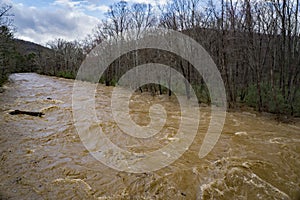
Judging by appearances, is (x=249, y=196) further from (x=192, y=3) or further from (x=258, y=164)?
(x=192, y=3)

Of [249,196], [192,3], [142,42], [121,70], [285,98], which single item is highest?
[192,3]

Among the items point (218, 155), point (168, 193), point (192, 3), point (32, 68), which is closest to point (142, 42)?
point (192, 3)

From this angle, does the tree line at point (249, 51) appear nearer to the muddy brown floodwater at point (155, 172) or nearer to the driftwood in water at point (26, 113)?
the muddy brown floodwater at point (155, 172)

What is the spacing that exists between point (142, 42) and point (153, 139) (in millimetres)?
15002

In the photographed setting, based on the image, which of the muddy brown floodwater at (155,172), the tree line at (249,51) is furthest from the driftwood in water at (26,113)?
the tree line at (249,51)

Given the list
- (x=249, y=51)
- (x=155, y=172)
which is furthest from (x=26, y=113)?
(x=249, y=51)

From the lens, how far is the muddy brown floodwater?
3898mm

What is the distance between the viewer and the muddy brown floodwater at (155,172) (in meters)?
3.90

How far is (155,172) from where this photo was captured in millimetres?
4617

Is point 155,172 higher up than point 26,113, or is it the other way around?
point 26,113

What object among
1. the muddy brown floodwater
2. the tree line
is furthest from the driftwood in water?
the tree line

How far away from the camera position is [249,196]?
384 cm

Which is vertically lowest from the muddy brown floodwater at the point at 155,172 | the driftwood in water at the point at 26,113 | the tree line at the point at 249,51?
the muddy brown floodwater at the point at 155,172

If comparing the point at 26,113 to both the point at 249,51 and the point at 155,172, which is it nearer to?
the point at 155,172
